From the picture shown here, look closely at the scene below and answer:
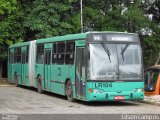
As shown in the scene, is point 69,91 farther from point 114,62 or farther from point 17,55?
point 17,55

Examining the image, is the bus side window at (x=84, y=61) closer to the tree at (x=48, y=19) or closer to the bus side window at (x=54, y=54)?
the bus side window at (x=54, y=54)

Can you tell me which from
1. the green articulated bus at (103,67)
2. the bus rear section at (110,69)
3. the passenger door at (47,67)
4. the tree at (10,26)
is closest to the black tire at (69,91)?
the green articulated bus at (103,67)

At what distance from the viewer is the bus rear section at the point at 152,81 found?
23.0m

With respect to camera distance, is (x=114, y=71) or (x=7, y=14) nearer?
(x=114, y=71)

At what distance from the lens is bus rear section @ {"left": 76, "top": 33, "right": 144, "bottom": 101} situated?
18625 mm

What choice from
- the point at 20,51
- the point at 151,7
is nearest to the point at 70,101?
the point at 20,51

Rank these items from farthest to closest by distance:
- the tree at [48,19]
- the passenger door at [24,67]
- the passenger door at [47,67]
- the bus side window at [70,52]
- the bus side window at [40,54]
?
the tree at [48,19], the passenger door at [24,67], the bus side window at [40,54], the passenger door at [47,67], the bus side window at [70,52]

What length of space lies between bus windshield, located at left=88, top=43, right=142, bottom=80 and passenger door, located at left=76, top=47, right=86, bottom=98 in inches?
22.9

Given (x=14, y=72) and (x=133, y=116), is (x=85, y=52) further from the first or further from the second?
(x=14, y=72)

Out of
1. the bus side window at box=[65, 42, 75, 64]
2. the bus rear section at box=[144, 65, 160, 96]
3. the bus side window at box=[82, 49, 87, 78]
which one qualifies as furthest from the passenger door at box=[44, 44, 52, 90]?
the bus side window at box=[82, 49, 87, 78]

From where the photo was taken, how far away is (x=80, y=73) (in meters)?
19.6

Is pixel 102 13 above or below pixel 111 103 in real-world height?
above

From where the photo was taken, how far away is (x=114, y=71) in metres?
18.8

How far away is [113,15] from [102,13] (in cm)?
182
